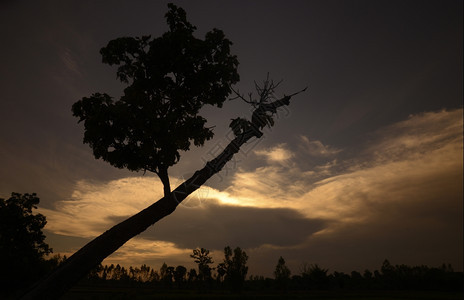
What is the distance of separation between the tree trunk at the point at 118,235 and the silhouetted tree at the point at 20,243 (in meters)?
33.5

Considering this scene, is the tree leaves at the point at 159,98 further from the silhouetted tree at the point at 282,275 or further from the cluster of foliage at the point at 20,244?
the silhouetted tree at the point at 282,275

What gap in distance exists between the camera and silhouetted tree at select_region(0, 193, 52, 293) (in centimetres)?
3053

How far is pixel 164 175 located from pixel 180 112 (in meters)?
2.95

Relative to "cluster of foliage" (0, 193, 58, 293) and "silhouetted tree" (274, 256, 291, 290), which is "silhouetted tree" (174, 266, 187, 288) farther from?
"cluster of foliage" (0, 193, 58, 293)

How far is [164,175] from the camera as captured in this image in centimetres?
1017

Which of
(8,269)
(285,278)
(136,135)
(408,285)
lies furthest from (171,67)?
(408,285)

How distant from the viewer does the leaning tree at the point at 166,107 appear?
9.70 meters

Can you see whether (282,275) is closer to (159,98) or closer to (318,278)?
(318,278)

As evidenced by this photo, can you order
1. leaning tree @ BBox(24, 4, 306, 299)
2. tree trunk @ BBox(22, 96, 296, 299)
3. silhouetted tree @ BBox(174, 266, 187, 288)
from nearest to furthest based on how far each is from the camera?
tree trunk @ BBox(22, 96, 296, 299), leaning tree @ BBox(24, 4, 306, 299), silhouetted tree @ BBox(174, 266, 187, 288)

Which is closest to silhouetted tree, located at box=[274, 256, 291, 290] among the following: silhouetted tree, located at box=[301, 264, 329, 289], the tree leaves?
silhouetted tree, located at box=[301, 264, 329, 289]

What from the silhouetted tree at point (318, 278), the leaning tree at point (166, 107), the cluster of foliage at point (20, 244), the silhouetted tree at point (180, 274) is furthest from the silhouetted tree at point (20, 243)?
the silhouetted tree at point (180, 274)

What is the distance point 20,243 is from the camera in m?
33.8

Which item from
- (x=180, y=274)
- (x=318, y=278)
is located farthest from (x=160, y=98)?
(x=180, y=274)

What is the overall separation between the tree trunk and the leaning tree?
37 mm
